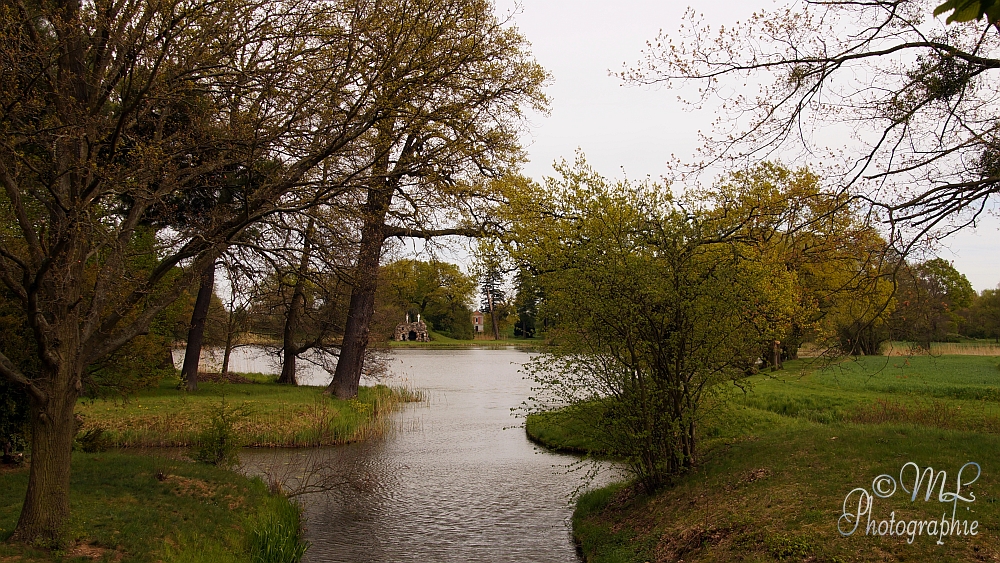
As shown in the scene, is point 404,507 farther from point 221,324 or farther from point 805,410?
point 221,324

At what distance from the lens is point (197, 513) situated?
8477mm

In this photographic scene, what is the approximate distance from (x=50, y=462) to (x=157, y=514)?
1.66 meters

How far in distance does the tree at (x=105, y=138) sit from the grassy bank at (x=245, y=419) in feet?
26.5

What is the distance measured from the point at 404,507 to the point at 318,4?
856cm

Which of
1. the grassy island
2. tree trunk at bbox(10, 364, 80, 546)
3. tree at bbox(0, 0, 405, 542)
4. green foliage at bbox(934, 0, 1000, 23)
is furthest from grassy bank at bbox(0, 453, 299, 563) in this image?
green foliage at bbox(934, 0, 1000, 23)

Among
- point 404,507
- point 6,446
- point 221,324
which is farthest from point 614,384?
point 221,324

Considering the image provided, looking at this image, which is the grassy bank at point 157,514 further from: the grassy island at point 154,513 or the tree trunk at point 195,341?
the tree trunk at point 195,341

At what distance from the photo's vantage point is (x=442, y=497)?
13016 millimetres

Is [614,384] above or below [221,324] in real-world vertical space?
below

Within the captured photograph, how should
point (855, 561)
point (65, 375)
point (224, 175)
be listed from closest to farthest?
1. point (855, 561)
2. point (65, 375)
3. point (224, 175)

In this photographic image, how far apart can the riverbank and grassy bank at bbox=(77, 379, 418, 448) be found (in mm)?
8944

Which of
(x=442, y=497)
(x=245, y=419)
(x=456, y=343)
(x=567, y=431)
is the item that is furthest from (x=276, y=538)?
(x=456, y=343)

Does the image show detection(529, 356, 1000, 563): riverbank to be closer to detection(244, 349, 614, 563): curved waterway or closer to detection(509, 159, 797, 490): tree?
detection(509, 159, 797, 490): tree

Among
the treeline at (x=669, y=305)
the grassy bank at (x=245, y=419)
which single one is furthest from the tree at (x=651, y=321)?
the grassy bank at (x=245, y=419)
